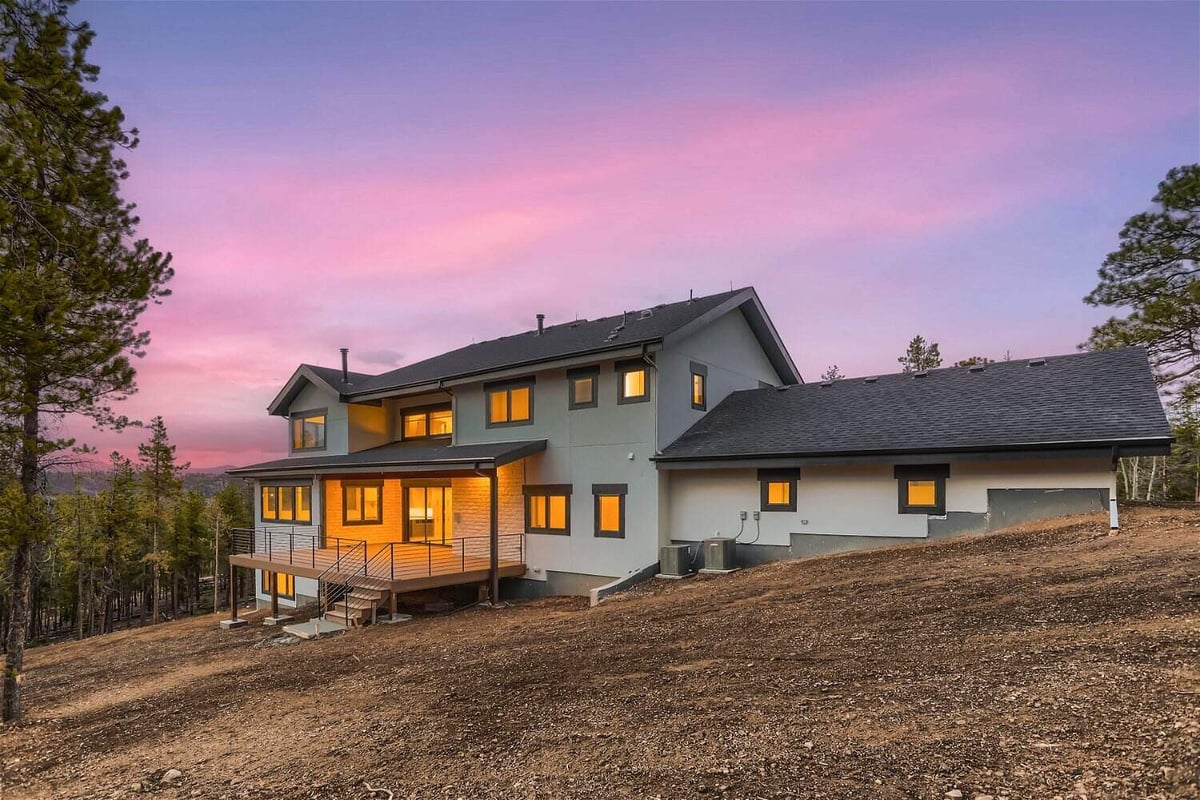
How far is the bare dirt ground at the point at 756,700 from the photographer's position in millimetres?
4016

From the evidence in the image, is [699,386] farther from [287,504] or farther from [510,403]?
[287,504]

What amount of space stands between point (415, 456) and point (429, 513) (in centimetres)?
315

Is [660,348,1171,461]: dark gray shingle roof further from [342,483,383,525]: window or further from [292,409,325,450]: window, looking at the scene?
[292,409,325,450]: window

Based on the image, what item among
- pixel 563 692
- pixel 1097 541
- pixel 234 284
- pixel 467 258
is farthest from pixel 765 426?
pixel 234 284

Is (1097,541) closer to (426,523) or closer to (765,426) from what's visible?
(765,426)

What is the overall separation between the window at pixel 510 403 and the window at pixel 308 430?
873 centimetres

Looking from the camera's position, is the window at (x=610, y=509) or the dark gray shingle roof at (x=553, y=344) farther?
the dark gray shingle roof at (x=553, y=344)

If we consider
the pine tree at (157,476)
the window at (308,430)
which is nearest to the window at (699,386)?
the window at (308,430)

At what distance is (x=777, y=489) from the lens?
1425 cm

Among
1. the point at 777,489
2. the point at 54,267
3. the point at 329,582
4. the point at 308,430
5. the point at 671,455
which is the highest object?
the point at 54,267

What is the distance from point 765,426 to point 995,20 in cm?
1071

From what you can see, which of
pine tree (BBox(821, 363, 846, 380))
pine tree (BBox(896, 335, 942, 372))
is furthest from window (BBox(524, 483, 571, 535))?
pine tree (BBox(821, 363, 846, 380))

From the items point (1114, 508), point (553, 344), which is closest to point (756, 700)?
point (1114, 508)

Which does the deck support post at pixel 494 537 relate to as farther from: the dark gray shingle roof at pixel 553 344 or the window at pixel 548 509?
the dark gray shingle roof at pixel 553 344
